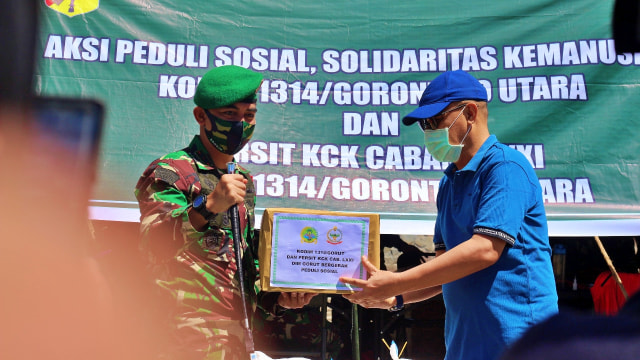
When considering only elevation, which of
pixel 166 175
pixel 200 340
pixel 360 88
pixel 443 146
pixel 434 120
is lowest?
pixel 200 340

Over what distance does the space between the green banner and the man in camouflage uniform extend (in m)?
2.00

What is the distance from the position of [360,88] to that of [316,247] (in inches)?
96.1

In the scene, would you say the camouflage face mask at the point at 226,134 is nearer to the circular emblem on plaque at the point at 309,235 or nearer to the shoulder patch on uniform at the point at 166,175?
the shoulder patch on uniform at the point at 166,175

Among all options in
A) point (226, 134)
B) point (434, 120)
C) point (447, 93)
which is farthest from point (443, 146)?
point (226, 134)

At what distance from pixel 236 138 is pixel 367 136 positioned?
2208 millimetres

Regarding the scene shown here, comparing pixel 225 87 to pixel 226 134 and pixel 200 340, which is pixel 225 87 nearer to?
pixel 226 134

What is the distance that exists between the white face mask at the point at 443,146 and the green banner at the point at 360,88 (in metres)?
1.87

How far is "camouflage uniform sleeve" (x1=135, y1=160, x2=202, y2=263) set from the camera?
200cm

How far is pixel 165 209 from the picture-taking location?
6.66 ft

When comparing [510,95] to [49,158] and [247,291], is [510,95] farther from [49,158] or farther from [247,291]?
[49,158]

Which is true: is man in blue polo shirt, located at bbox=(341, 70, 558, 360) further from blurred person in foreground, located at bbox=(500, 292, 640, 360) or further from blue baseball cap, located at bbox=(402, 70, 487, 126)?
blurred person in foreground, located at bbox=(500, 292, 640, 360)

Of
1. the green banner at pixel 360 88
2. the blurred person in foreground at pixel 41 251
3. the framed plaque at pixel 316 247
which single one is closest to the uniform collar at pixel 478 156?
the framed plaque at pixel 316 247

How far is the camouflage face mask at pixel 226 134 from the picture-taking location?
231 cm

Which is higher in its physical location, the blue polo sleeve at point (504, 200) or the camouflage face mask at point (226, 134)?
the camouflage face mask at point (226, 134)
